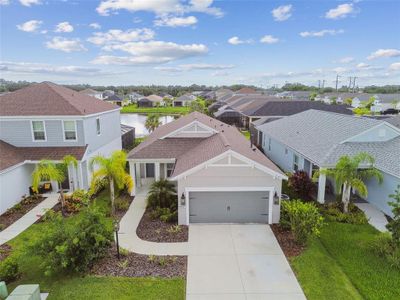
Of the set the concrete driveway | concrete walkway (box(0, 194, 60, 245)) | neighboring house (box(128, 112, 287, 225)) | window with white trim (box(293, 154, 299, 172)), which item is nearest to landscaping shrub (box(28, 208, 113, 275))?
concrete walkway (box(0, 194, 60, 245))

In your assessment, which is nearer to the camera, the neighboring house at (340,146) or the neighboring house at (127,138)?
the neighboring house at (340,146)

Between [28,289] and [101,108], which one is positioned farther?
[101,108]

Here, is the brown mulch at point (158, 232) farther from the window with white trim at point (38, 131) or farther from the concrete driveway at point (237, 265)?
the window with white trim at point (38, 131)

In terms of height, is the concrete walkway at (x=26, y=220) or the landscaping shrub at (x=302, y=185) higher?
the landscaping shrub at (x=302, y=185)

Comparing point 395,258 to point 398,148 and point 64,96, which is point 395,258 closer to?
point 398,148

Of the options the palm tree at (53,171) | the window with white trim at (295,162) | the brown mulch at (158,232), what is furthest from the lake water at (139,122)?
the brown mulch at (158,232)

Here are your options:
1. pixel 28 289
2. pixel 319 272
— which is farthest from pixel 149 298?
pixel 319 272
